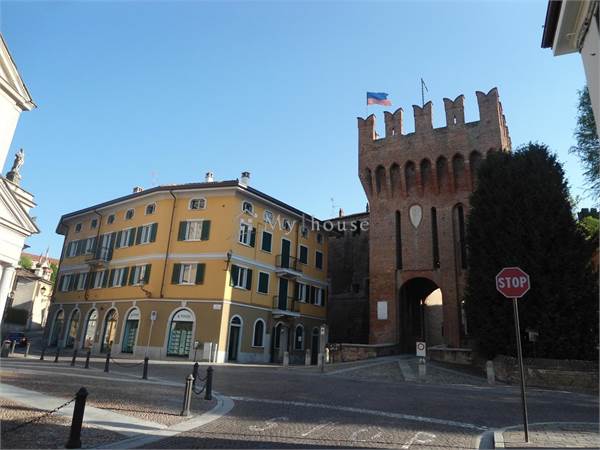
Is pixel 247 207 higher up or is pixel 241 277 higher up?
pixel 247 207

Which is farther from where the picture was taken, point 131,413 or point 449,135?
point 449,135

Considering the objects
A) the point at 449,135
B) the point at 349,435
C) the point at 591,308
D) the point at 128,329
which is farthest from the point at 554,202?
the point at 128,329

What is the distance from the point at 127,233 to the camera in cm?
3045

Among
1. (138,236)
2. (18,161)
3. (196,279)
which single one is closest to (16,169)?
(18,161)

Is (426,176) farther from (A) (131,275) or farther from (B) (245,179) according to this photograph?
(A) (131,275)

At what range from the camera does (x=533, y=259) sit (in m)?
17.8

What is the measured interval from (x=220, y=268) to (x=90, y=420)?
18658mm

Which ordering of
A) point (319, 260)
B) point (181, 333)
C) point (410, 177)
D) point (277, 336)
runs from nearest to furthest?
point (181, 333) → point (277, 336) → point (410, 177) → point (319, 260)

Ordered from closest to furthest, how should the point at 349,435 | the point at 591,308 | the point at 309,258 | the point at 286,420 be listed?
the point at 349,435 < the point at 286,420 < the point at 591,308 < the point at 309,258

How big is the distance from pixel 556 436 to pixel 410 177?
24.2 metres

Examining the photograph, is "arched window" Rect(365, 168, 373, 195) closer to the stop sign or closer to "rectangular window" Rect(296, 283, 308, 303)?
"rectangular window" Rect(296, 283, 308, 303)

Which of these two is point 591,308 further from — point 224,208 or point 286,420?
point 224,208

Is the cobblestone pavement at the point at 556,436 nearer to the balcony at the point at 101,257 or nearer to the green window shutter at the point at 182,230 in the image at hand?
the green window shutter at the point at 182,230

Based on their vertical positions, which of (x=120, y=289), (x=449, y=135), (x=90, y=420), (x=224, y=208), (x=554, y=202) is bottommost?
(x=90, y=420)
